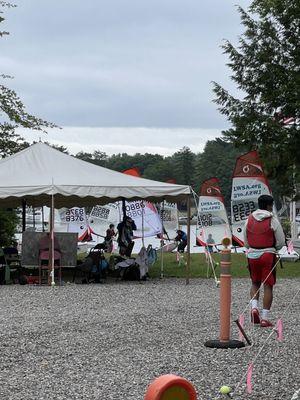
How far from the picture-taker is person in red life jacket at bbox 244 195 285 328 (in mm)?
9352

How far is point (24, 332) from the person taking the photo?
9.06 meters

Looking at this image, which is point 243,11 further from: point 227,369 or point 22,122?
point 227,369

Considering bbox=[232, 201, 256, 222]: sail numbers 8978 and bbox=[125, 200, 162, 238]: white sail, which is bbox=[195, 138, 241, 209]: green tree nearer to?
bbox=[125, 200, 162, 238]: white sail

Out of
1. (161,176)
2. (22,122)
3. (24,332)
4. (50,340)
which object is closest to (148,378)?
(50,340)

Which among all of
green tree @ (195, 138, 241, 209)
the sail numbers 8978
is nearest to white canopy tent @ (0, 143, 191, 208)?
the sail numbers 8978

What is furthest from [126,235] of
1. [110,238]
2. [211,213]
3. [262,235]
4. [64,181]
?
[262,235]

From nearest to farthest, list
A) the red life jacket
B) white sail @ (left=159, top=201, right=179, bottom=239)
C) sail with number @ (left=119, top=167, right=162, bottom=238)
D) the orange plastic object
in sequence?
1. the orange plastic object
2. the red life jacket
3. sail with number @ (left=119, top=167, right=162, bottom=238)
4. white sail @ (left=159, top=201, right=179, bottom=239)

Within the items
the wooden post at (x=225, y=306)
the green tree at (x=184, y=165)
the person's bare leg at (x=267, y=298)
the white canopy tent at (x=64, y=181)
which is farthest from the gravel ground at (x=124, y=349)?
the green tree at (x=184, y=165)

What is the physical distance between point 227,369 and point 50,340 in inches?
100

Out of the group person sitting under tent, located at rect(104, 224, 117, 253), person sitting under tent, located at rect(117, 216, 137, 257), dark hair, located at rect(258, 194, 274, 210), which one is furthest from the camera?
person sitting under tent, located at rect(104, 224, 117, 253)

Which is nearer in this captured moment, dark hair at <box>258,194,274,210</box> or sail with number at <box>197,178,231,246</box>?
dark hair at <box>258,194,274,210</box>

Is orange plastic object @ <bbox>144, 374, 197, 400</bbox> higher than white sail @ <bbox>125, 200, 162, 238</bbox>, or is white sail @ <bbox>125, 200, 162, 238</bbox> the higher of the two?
white sail @ <bbox>125, 200, 162, 238</bbox>

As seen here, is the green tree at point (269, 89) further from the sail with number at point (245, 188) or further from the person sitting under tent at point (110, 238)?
the person sitting under tent at point (110, 238)

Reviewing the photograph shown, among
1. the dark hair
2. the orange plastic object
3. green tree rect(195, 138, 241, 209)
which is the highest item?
green tree rect(195, 138, 241, 209)
